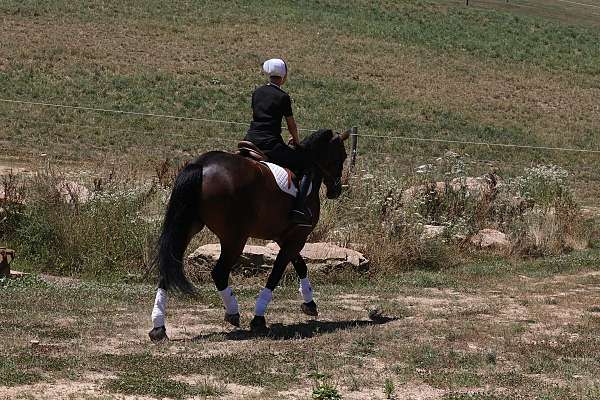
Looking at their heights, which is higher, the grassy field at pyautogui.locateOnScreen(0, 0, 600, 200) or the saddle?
the saddle

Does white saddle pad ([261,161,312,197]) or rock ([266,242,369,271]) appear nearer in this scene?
white saddle pad ([261,161,312,197])

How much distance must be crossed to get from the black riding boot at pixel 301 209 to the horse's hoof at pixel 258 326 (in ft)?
3.47

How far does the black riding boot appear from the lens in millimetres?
10625

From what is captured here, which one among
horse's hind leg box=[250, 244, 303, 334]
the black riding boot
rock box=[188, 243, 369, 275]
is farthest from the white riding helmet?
rock box=[188, 243, 369, 275]

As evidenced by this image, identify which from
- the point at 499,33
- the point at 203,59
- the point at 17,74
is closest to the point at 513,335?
the point at 17,74

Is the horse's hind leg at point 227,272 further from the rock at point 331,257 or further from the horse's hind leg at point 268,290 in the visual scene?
the rock at point 331,257

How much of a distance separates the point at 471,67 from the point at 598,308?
3499 centimetres

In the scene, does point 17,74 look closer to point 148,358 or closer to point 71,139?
point 71,139

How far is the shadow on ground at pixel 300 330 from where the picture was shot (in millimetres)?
9992

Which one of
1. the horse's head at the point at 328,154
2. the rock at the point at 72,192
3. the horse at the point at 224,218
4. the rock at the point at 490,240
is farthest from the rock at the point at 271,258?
the rock at the point at 490,240

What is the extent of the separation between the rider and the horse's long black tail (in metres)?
1.05

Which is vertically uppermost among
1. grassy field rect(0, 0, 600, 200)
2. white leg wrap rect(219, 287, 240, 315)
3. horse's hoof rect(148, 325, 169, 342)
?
white leg wrap rect(219, 287, 240, 315)

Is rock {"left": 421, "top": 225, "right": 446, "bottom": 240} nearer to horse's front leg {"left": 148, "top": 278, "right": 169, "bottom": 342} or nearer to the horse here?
the horse

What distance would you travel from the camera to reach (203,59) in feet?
134
